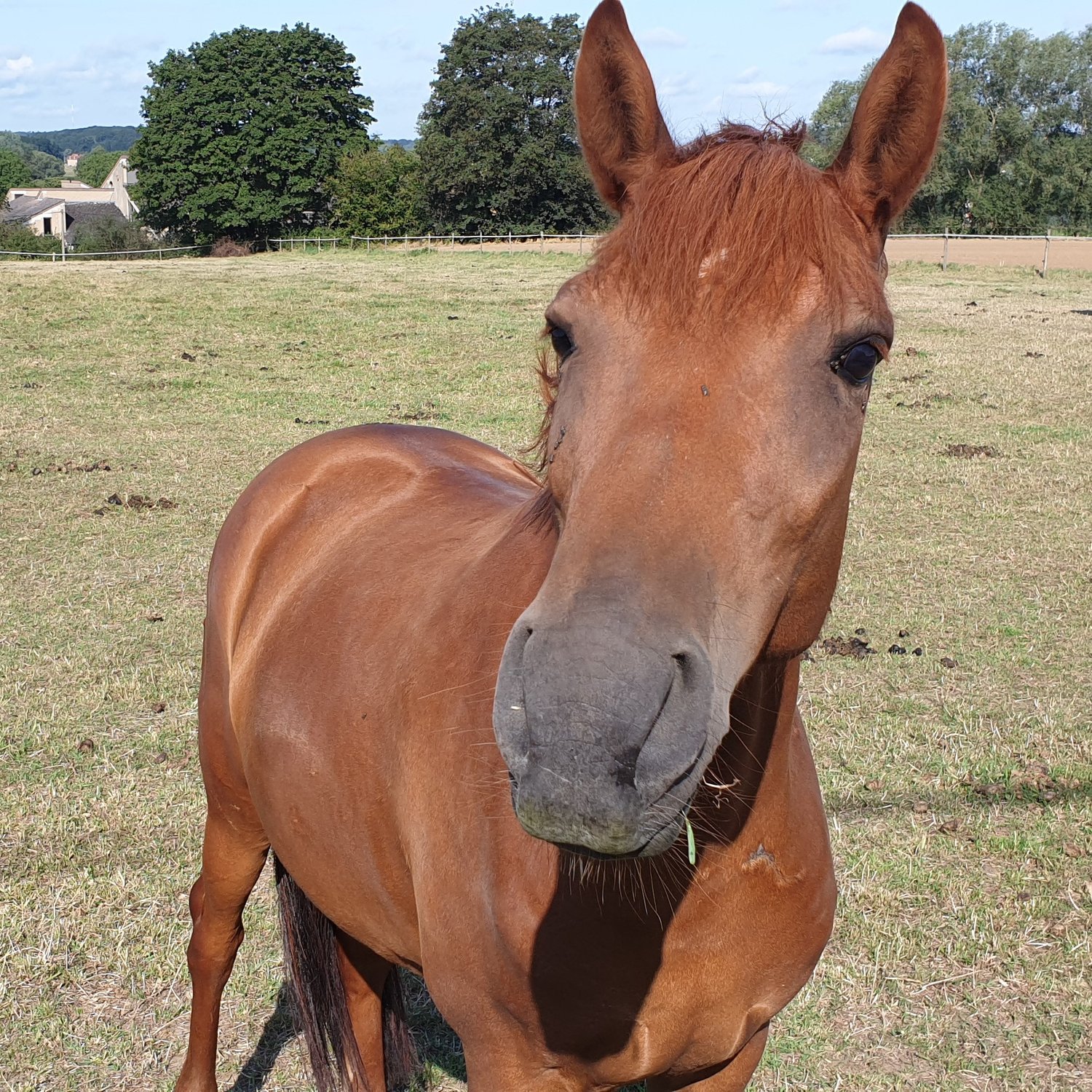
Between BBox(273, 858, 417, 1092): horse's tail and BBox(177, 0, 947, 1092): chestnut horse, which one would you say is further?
BBox(273, 858, 417, 1092): horse's tail

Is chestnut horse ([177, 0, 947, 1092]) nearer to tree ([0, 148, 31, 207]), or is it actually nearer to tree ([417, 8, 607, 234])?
tree ([417, 8, 607, 234])

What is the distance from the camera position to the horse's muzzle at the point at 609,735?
3.60 feet

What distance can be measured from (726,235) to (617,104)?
0.36 metres

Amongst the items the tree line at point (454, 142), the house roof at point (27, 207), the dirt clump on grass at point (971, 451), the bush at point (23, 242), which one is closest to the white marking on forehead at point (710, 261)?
the dirt clump on grass at point (971, 451)

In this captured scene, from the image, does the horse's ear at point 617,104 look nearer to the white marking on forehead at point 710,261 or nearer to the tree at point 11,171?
the white marking on forehead at point 710,261

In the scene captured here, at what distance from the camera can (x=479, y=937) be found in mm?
1772

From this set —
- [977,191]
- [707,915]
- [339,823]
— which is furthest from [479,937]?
[977,191]

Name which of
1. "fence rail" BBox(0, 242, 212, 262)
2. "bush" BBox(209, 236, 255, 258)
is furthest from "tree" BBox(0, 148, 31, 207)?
"bush" BBox(209, 236, 255, 258)

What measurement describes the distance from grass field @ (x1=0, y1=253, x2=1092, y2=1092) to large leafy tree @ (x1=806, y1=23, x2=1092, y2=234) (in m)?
34.8

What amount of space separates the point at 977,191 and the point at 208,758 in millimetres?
50959

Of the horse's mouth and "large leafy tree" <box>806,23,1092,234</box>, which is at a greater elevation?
"large leafy tree" <box>806,23,1092,234</box>

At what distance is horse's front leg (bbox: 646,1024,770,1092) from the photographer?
1998 mm

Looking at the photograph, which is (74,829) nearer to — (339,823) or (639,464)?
(339,823)

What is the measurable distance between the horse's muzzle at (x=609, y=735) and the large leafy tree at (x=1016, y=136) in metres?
42.8
